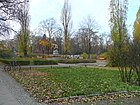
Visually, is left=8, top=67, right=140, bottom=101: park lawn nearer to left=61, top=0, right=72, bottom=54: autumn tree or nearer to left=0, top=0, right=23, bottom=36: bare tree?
left=0, top=0, right=23, bottom=36: bare tree

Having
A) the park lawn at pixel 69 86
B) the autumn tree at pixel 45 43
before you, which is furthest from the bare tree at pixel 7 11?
the autumn tree at pixel 45 43

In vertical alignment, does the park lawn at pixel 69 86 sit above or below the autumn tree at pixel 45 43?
below

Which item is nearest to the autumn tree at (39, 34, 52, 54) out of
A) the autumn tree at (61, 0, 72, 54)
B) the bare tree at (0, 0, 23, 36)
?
the autumn tree at (61, 0, 72, 54)

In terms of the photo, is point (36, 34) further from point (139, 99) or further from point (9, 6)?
point (139, 99)

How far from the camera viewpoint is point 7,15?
823 inches

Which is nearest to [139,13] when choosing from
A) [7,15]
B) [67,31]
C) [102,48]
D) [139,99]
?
[67,31]

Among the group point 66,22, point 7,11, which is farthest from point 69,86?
point 66,22

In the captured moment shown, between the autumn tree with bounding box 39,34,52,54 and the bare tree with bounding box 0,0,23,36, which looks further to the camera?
the autumn tree with bounding box 39,34,52,54

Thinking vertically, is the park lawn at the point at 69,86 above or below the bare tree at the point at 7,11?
below

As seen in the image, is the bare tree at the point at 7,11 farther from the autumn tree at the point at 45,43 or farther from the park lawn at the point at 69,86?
the autumn tree at the point at 45,43

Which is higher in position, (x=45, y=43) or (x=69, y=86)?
(x=45, y=43)

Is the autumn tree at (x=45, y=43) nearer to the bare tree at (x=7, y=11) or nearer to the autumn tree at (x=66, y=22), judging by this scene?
the autumn tree at (x=66, y=22)

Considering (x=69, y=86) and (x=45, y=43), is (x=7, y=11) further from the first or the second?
(x=45, y=43)

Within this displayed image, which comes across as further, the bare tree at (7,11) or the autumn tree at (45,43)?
the autumn tree at (45,43)
